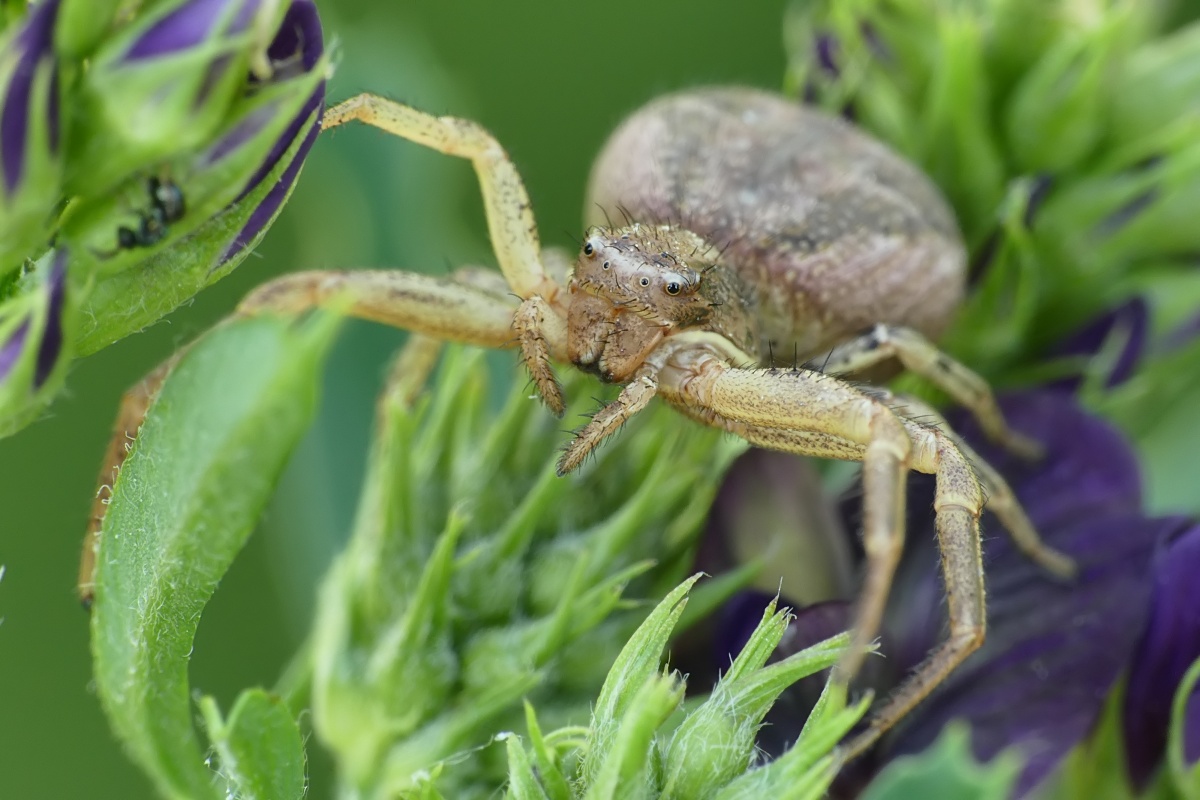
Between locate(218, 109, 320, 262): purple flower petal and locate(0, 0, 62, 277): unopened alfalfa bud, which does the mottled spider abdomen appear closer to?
locate(218, 109, 320, 262): purple flower petal

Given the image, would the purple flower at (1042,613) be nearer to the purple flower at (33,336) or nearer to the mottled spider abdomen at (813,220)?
the mottled spider abdomen at (813,220)

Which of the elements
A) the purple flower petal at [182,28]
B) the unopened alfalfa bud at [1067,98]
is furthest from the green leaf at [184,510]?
the unopened alfalfa bud at [1067,98]

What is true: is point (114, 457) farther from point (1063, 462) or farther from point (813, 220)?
point (1063, 462)

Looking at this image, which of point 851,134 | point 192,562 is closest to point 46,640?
point 192,562

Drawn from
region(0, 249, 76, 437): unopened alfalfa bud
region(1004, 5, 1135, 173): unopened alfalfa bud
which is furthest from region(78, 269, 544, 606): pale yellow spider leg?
region(1004, 5, 1135, 173): unopened alfalfa bud

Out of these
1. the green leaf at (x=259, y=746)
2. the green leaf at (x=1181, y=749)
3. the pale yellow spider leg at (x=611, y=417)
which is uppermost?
the pale yellow spider leg at (x=611, y=417)

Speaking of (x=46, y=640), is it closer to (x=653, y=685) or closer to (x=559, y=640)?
(x=559, y=640)
